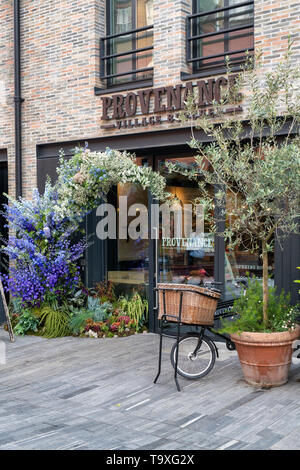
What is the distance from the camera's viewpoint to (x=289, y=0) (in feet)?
23.1

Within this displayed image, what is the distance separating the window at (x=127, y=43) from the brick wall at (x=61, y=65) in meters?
0.24

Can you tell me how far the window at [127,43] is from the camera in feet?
29.6

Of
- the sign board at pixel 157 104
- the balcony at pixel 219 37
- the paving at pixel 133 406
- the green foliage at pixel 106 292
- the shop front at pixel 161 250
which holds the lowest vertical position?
the paving at pixel 133 406

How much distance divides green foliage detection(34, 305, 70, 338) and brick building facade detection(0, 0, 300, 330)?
272cm

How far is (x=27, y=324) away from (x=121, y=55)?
4.91m

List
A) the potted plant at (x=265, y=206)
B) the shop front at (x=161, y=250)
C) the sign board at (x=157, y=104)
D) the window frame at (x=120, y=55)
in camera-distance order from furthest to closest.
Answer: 1. the window frame at (x=120, y=55)
2. the shop front at (x=161, y=250)
3. the sign board at (x=157, y=104)
4. the potted plant at (x=265, y=206)

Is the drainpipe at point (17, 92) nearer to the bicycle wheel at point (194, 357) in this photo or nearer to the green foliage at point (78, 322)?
the green foliage at point (78, 322)

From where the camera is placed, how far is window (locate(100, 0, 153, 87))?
9008mm

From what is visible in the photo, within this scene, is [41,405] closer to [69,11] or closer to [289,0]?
[289,0]

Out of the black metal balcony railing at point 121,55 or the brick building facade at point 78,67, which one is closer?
the brick building facade at point 78,67

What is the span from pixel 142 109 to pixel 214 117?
1362 millimetres

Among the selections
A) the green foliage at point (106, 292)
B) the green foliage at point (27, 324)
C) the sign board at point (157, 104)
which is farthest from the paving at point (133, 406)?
the sign board at point (157, 104)

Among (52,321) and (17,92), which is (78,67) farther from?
(52,321)

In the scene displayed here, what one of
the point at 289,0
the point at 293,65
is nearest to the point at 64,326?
the point at 293,65
